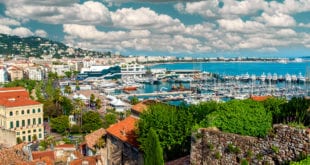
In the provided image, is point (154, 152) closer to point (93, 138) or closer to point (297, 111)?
point (297, 111)

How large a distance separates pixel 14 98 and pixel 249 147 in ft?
161

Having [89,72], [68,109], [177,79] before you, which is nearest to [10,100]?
[68,109]

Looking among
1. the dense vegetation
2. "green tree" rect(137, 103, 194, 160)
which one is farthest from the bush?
"green tree" rect(137, 103, 194, 160)

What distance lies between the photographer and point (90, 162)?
25.3 m

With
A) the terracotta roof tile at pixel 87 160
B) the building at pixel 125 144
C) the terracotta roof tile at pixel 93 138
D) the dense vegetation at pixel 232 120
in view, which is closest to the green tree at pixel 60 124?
the terracotta roof tile at pixel 93 138

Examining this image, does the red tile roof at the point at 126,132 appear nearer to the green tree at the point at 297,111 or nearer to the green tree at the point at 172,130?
the green tree at the point at 172,130

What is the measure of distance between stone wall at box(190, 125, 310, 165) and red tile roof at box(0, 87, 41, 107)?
43236mm

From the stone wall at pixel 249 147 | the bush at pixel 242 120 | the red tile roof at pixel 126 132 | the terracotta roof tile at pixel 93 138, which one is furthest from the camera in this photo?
the terracotta roof tile at pixel 93 138

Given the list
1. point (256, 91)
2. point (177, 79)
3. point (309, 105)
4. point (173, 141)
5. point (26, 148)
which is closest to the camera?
point (309, 105)

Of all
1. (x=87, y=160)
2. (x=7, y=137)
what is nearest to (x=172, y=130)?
(x=87, y=160)

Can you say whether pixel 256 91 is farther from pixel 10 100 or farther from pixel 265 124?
pixel 265 124

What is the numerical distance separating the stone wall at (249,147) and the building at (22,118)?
4230cm

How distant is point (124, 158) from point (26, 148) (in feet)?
33.9

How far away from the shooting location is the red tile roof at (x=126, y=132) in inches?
914
